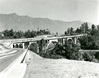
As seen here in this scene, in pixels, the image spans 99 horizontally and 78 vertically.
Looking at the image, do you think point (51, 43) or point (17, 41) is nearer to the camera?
point (17, 41)

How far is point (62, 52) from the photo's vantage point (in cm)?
8588

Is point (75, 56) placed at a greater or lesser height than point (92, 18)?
lesser

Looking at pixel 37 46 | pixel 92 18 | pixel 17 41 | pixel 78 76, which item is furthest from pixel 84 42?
pixel 78 76

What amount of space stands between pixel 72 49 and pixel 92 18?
60.4 metres

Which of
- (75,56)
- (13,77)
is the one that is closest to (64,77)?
(13,77)

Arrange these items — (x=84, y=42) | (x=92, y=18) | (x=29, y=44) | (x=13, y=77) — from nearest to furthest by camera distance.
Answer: (x=13, y=77) < (x=92, y=18) < (x=29, y=44) < (x=84, y=42)

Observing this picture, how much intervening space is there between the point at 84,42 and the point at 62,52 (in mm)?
56956

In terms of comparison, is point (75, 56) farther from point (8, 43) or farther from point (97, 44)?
point (97, 44)

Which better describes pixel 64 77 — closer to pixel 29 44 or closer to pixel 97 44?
pixel 29 44

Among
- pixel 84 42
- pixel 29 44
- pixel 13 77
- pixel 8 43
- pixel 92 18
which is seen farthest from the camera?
pixel 84 42

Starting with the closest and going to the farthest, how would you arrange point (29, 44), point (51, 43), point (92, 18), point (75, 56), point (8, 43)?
point (92, 18) < point (75, 56) < point (8, 43) < point (29, 44) < point (51, 43)

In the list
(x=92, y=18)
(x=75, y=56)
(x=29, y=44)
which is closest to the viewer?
(x=92, y=18)

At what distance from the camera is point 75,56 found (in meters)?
76.8

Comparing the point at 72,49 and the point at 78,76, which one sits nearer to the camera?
the point at 78,76
